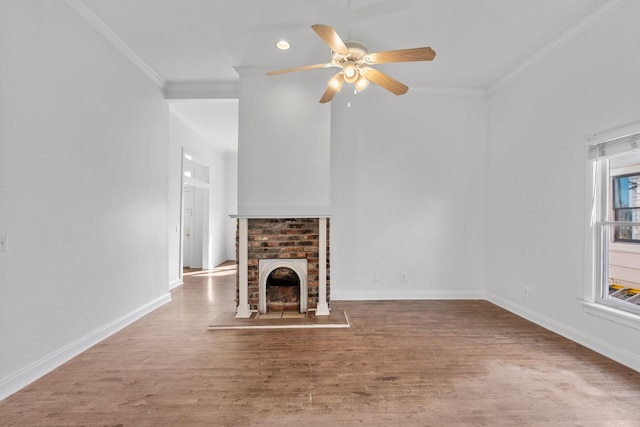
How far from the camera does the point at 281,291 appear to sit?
378 cm

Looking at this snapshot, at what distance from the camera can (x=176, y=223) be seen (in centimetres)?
531

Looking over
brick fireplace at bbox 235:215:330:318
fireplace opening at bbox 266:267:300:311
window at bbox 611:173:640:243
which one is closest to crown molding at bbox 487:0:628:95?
window at bbox 611:173:640:243

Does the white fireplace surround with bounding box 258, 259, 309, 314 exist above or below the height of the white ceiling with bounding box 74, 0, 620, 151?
below

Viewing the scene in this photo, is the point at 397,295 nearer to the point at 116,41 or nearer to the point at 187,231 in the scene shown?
the point at 116,41

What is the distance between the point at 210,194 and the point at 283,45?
14.9 ft

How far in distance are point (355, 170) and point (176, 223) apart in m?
3.26

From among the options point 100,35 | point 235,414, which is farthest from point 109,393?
point 100,35

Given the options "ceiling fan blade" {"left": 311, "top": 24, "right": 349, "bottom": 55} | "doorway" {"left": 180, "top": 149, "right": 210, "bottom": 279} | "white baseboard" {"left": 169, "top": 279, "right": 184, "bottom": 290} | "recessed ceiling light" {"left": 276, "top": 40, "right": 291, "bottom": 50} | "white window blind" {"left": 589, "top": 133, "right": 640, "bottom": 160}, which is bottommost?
"white baseboard" {"left": 169, "top": 279, "right": 184, "bottom": 290}

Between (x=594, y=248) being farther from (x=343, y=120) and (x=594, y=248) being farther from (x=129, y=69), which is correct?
(x=129, y=69)

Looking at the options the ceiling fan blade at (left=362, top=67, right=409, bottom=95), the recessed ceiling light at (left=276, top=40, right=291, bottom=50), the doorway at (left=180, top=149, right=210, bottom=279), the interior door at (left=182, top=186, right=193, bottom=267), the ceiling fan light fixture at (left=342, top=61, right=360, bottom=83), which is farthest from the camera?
the interior door at (left=182, top=186, right=193, bottom=267)

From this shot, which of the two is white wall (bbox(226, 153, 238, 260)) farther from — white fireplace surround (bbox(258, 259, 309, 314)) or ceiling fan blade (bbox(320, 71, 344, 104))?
ceiling fan blade (bbox(320, 71, 344, 104))

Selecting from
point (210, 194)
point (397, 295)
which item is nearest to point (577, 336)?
point (397, 295)

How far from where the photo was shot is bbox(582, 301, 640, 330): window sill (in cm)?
240

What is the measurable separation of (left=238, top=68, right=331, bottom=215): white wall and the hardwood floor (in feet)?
4.92
